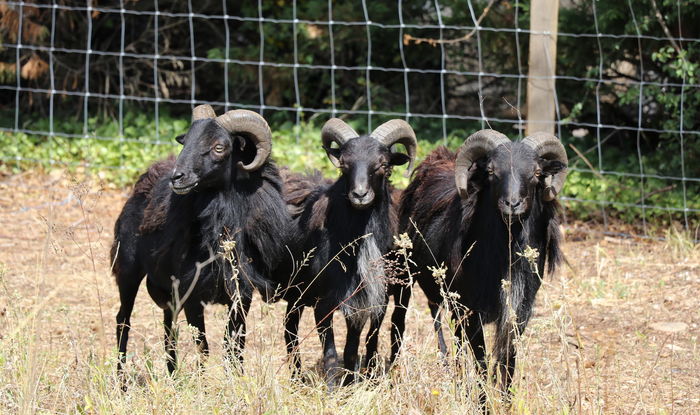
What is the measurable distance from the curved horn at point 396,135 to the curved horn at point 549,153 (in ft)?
2.66

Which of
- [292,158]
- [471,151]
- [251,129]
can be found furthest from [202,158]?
[292,158]

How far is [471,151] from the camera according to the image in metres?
6.16

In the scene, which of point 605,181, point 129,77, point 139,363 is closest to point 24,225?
point 129,77

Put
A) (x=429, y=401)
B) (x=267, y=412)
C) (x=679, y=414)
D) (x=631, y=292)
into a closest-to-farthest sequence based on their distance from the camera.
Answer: (x=267, y=412) < (x=429, y=401) < (x=679, y=414) < (x=631, y=292)

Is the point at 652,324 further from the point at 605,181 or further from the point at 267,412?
the point at 267,412

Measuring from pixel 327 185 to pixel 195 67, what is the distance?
8143 mm

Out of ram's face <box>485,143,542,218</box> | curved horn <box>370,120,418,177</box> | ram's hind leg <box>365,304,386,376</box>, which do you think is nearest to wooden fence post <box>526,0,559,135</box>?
curved horn <box>370,120,418,177</box>

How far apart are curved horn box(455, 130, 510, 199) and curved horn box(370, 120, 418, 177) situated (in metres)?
0.44

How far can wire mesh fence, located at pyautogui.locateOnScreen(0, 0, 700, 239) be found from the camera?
10.3 metres

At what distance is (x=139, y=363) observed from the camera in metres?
5.28

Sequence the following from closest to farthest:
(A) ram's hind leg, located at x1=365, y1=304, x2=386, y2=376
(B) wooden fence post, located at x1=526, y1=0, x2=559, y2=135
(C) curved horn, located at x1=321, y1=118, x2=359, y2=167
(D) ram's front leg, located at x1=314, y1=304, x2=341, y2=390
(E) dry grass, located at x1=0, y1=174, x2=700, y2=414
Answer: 1. (E) dry grass, located at x1=0, y1=174, x2=700, y2=414
2. (D) ram's front leg, located at x1=314, y1=304, x2=341, y2=390
3. (A) ram's hind leg, located at x1=365, y1=304, x2=386, y2=376
4. (C) curved horn, located at x1=321, y1=118, x2=359, y2=167
5. (B) wooden fence post, located at x1=526, y1=0, x2=559, y2=135

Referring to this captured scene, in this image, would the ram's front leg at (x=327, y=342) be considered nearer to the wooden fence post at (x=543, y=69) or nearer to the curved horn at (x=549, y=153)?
the curved horn at (x=549, y=153)

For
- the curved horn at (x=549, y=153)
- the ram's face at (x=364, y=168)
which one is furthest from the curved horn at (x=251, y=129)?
the curved horn at (x=549, y=153)

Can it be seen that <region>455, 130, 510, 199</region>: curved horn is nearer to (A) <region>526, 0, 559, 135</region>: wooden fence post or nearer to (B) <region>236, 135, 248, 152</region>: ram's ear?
(B) <region>236, 135, 248, 152</region>: ram's ear
